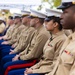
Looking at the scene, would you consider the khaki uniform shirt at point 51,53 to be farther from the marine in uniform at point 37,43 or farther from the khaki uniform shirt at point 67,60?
the khaki uniform shirt at point 67,60

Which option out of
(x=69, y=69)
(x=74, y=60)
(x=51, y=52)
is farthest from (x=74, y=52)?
(x=51, y=52)

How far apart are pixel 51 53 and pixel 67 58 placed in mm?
775

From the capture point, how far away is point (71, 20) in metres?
1.98

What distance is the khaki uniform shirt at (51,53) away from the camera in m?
2.64

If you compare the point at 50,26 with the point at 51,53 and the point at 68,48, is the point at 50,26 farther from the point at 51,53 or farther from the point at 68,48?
the point at 68,48

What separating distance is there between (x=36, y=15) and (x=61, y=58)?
1.85 m

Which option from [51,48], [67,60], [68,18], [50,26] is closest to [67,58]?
[67,60]

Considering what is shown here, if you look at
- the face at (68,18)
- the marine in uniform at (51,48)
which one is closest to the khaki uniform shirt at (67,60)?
the face at (68,18)

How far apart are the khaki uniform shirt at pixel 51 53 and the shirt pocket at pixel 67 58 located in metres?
0.58

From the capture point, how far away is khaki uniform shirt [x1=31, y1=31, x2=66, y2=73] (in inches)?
104

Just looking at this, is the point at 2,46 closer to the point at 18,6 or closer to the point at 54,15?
the point at 54,15

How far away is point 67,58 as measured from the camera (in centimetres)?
192

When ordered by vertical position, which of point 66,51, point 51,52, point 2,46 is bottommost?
point 2,46

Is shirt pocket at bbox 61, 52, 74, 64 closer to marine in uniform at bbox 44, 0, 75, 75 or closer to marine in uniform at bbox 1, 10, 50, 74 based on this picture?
marine in uniform at bbox 44, 0, 75, 75
